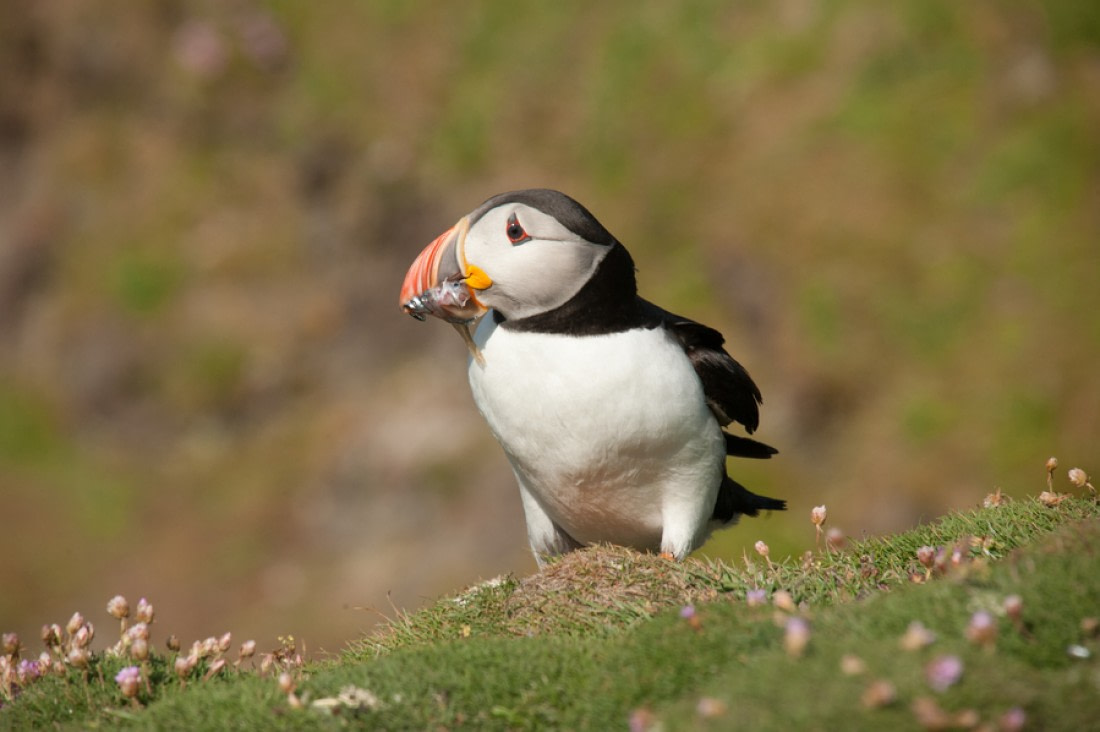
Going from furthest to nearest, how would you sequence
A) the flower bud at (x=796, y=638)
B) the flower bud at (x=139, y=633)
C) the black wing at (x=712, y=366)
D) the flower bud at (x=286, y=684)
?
the black wing at (x=712, y=366) → the flower bud at (x=139, y=633) → the flower bud at (x=286, y=684) → the flower bud at (x=796, y=638)

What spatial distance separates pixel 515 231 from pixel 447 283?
0.41 metres

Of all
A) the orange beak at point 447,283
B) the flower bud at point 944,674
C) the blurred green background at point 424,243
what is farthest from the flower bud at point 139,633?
the blurred green background at point 424,243

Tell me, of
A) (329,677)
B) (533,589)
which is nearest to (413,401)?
(533,589)

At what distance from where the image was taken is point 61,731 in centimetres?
430

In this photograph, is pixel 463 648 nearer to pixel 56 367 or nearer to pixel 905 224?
pixel 905 224

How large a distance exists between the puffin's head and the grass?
128 centimetres

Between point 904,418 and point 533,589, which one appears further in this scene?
point 904,418

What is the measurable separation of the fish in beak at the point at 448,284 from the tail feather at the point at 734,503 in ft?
5.50

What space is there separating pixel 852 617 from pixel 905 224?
9616 millimetres

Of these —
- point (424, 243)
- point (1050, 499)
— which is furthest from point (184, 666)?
point (424, 243)

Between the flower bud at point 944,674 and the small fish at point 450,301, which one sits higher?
the small fish at point 450,301

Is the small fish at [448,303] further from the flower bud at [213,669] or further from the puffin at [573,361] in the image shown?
the flower bud at [213,669]

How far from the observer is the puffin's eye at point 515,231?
5637 millimetres

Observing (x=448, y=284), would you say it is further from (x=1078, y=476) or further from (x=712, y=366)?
(x=1078, y=476)
